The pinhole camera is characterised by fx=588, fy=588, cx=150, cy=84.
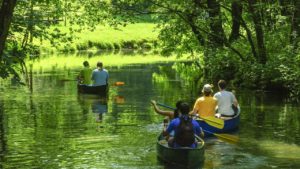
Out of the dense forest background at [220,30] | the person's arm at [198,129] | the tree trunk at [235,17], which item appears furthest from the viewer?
the tree trunk at [235,17]

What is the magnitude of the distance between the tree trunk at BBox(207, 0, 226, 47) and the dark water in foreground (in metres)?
3.63

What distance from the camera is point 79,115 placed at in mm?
22562

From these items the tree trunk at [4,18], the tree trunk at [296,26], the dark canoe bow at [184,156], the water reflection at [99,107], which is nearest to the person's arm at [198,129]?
the dark canoe bow at [184,156]

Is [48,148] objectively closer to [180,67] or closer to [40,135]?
[40,135]

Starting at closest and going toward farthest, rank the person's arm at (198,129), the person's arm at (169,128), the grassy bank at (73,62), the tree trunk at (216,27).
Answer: the person's arm at (169,128)
the person's arm at (198,129)
the tree trunk at (216,27)
the grassy bank at (73,62)

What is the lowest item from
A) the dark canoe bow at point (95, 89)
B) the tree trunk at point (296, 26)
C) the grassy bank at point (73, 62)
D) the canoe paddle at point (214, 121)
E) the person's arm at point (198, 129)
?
the canoe paddle at point (214, 121)

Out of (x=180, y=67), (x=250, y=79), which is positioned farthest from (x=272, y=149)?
(x=180, y=67)

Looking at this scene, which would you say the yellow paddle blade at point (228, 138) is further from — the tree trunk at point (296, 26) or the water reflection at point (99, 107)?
the tree trunk at point (296, 26)

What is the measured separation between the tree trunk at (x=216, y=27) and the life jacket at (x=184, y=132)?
768 inches

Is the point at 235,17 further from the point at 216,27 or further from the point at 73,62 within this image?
the point at 73,62

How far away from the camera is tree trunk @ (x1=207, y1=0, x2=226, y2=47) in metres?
32.2

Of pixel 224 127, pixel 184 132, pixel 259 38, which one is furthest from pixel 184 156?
pixel 259 38

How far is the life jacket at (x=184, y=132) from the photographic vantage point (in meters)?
12.7

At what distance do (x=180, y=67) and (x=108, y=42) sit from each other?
53.7 metres
